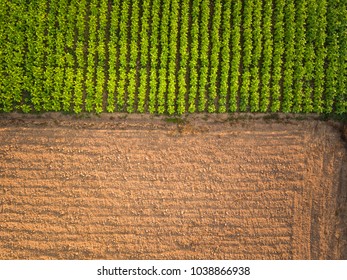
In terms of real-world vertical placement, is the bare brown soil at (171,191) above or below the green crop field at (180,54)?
below

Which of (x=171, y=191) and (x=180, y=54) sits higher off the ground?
(x=180, y=54)

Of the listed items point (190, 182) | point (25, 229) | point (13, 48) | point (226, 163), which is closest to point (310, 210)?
point (226, 163)

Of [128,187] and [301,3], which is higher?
[301,3]

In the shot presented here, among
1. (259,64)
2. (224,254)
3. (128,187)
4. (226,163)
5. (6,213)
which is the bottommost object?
(224,254)

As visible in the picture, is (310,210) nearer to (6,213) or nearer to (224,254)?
(224,254)

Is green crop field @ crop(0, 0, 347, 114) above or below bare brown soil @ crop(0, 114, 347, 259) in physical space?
above
